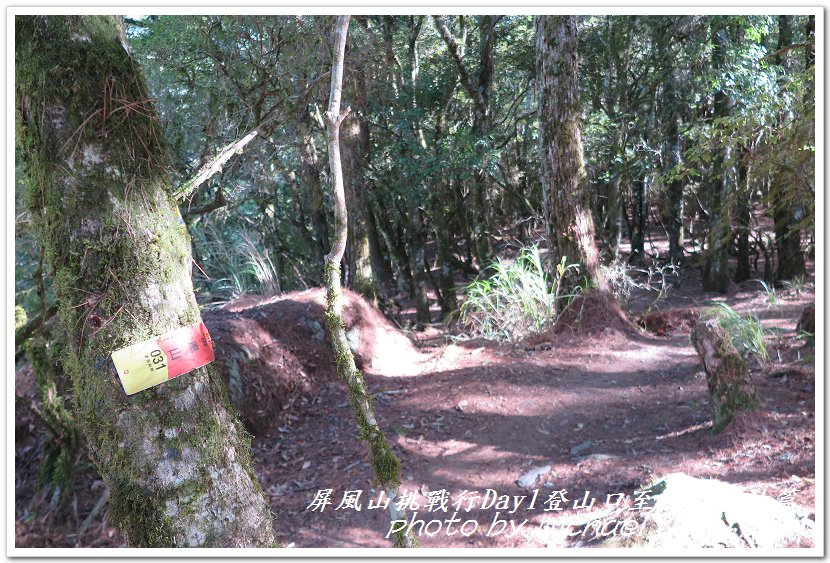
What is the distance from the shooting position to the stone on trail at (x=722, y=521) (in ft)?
7.65

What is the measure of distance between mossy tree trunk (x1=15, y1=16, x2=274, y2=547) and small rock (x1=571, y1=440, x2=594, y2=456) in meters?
2.43

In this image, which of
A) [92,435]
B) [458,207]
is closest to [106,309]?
[92,435]

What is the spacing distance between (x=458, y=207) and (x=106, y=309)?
31.8ft

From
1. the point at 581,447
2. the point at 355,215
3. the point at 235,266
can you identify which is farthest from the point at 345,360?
the point at 235,266

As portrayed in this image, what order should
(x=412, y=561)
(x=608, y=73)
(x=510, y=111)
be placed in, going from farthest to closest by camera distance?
1. (x=510, y=111)
2. (x=608, y=73)
3. (x=412, y=561)

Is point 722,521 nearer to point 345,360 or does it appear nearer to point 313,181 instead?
point 345,360

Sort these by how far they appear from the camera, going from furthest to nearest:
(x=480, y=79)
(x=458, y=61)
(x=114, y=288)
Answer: (x=480, y=79) < (x=458, y=61) < (x=114, y=288)

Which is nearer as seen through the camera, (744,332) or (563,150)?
(744,332)

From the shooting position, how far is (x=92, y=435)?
1.59 metres

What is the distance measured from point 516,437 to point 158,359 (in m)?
2.80

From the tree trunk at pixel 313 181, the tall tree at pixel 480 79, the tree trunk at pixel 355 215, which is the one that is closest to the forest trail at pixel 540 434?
the tree trunk at pixel 355 215

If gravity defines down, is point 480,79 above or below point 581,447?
above

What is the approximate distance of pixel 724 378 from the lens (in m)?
3.53

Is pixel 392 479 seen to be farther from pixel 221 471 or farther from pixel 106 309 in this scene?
pixel 106 309
